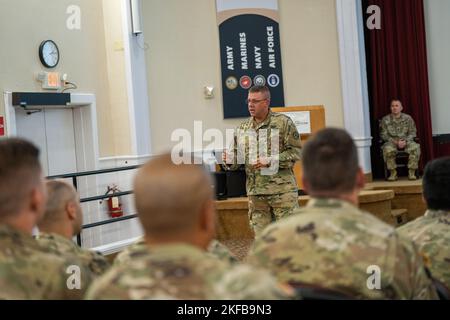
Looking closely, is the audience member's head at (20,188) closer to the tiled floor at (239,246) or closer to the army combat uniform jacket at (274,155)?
the army combat uniform jacket at (274,155)

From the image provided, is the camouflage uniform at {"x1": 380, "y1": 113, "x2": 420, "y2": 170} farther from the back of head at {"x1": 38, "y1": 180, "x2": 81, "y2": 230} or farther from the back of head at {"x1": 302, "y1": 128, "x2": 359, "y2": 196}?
the back of head at {"x1": 302, "y1": 128, "x2": 359, "y2": 196}

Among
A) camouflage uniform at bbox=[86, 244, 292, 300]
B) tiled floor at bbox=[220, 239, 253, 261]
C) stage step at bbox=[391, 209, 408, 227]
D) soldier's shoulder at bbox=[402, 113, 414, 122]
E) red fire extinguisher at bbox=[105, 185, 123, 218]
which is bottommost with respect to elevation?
tiled floor at bbox=[220, 239, 253, 261]

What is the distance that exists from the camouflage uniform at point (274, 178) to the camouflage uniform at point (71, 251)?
282 cm

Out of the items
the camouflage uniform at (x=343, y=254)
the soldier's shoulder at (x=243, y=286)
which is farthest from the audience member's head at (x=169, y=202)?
the camouflage uniform at (x=343, y=254)

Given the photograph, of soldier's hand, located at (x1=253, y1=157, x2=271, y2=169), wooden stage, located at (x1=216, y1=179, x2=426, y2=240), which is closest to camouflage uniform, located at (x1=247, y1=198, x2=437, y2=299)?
soldier's hand, located at (x1=253, y1=157, x2=271, y2=169)

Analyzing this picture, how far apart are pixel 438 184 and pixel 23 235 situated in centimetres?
139

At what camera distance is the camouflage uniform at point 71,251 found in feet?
7.33

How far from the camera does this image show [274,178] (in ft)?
16.6

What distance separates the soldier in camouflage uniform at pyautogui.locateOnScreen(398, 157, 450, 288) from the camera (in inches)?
94.3

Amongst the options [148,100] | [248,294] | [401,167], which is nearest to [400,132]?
[401,167]

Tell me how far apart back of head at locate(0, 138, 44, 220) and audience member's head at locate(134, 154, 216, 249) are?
1.88ft

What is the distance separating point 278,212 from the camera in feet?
16.7

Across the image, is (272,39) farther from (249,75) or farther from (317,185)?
(317,185)

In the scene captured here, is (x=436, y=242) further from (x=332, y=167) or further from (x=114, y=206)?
(x=114, y=206)
